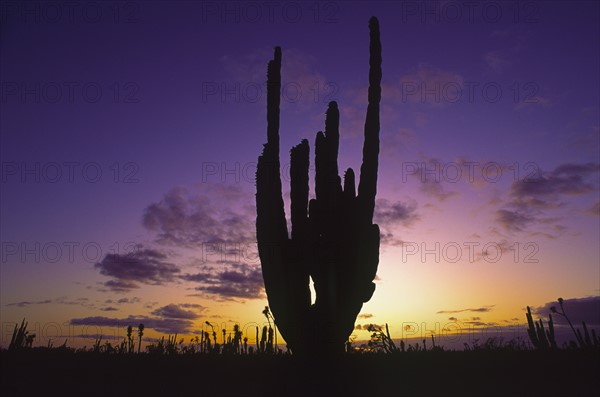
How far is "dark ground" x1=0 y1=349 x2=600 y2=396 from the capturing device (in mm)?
11164

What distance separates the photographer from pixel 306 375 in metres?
12.2

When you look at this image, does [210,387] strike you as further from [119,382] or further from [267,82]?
[267,82]

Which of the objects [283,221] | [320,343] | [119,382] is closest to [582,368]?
[320,343]

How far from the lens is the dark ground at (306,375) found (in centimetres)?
1116

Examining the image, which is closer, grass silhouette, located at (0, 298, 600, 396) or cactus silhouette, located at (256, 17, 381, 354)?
grass silhouette, located at (0, 298, 600, 396)

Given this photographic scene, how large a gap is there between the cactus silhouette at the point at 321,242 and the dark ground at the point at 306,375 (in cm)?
111

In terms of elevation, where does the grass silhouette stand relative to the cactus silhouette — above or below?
below

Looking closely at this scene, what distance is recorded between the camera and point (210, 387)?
11.5m

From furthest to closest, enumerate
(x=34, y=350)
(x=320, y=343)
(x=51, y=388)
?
(x=34, y=350) < (x=320, y=343) < (x=51, y=388)

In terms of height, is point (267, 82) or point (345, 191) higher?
point (267, 82)

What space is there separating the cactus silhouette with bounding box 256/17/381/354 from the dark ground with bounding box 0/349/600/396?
43.9 inches

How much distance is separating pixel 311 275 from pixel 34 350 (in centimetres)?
843

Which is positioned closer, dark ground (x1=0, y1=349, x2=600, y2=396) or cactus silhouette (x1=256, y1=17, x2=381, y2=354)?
dark ground (x1=0, y1=349, x2=600, y2=396)

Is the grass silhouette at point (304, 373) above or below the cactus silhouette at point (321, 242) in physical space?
below
